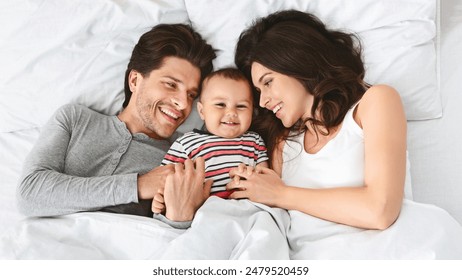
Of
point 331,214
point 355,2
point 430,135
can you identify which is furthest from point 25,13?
point 430,135

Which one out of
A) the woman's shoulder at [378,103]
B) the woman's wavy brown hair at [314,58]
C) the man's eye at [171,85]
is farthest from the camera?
the man's eye at [171,85]

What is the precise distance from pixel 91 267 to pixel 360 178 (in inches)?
29.9

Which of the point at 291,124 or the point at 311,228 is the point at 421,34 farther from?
the point at 311,228

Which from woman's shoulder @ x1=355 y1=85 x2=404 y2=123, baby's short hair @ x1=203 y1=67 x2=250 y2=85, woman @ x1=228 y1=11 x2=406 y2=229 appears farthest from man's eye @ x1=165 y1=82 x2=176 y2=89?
woman's shoulder @ x1=355 y1=85 x2=404 y2=123

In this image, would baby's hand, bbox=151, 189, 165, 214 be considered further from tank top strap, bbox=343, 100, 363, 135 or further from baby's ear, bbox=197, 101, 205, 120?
tank top strap, bbox=343, 100, 363, 135

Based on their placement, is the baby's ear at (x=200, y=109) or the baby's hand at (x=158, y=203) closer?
the baby's hand at (x=158, y=203)

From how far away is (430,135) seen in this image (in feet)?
5.98

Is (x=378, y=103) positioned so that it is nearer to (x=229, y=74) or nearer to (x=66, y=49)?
(x=229, y=74)

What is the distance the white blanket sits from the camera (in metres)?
1.42

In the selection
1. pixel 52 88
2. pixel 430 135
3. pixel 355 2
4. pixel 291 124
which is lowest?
pixel 430 135

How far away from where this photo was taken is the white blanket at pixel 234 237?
1416 mm

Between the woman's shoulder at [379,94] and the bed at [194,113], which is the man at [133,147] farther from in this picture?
the woman's shoulder at [379,94]

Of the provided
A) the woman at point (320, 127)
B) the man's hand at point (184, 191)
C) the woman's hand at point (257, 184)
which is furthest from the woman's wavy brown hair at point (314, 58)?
the man's hand at point (184, 191)

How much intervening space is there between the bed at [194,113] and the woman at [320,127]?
6 cm
